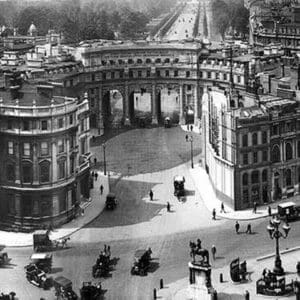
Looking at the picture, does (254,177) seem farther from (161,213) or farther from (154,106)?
(154,106)

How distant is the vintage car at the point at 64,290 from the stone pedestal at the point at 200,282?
29.9 ft

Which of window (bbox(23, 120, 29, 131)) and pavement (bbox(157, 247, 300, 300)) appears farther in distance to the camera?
window (bbox(23, 120, 29, 131))

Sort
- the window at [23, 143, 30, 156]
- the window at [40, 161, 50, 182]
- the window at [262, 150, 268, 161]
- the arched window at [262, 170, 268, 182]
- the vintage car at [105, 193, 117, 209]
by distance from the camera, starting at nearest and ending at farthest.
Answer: the window at [23, 143, 30, 156] < the window at [40, 161, 50, 182] < the vintage car at [105, 193, 117, 209] < the window at [262, 150, 268, 161] < the arched window at [262, 170, 268, 182]

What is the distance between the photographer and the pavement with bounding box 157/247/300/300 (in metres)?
63.1

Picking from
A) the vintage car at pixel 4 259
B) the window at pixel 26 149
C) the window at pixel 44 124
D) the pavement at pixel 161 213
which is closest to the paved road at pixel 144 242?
the pavement at pixel 161 213

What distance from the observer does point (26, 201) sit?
82.8m

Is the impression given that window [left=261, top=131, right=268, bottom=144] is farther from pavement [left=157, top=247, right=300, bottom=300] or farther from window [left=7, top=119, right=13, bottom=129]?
window [left=7, top=119, right=13, bottom=129]

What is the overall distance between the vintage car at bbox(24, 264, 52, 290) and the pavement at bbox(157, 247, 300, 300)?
936 cm

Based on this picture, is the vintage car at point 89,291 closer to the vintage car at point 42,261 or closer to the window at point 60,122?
the vintage car at point 42,261

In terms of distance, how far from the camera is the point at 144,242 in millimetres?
78188

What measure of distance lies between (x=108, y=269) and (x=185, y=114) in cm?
7146

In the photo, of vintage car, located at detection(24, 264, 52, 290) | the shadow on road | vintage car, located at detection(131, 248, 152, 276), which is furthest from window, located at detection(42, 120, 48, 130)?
vintage car, located at detection(131, 248, 152, 276)

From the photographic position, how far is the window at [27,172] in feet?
269

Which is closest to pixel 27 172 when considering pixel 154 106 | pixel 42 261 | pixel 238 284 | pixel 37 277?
pixel 42 261
